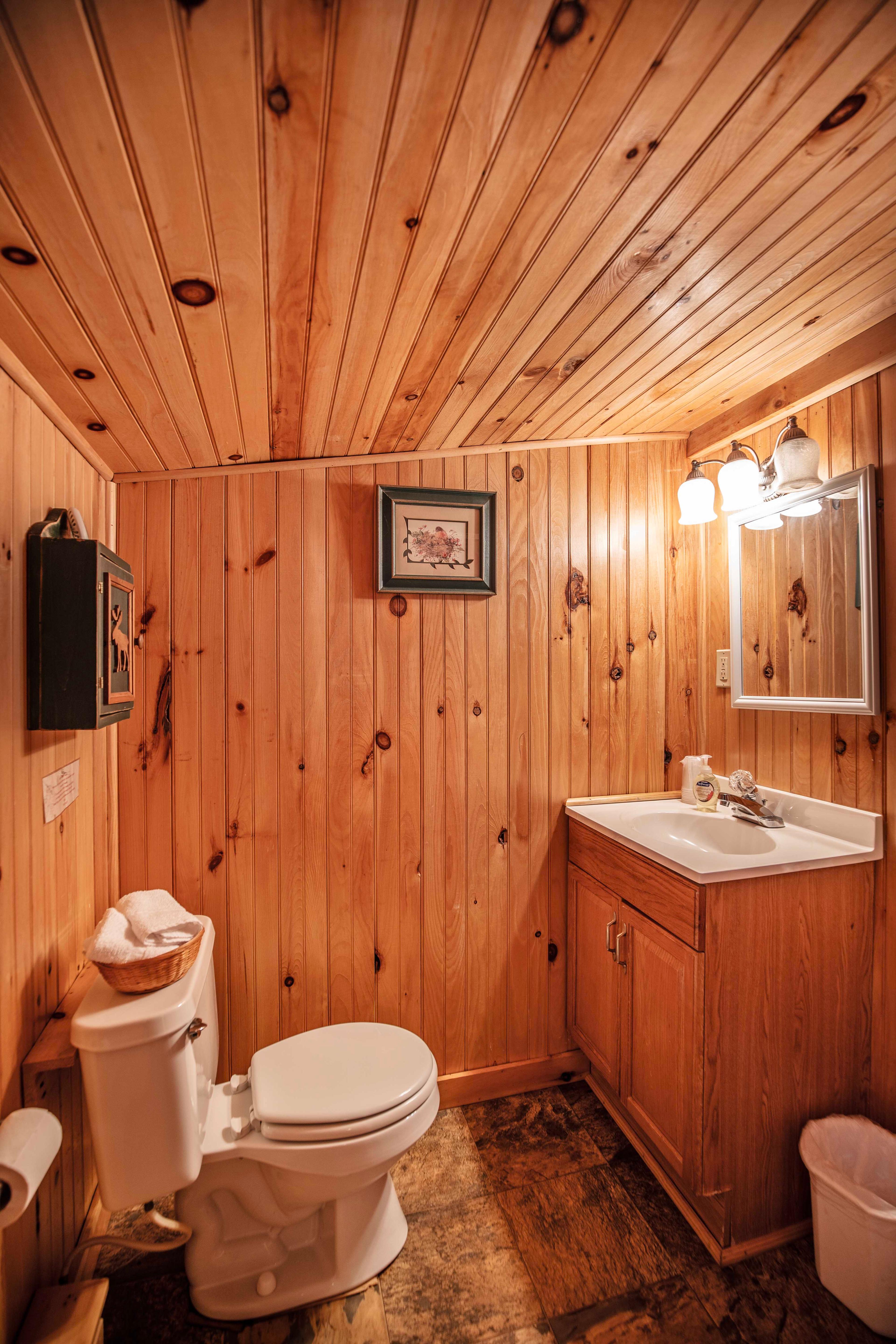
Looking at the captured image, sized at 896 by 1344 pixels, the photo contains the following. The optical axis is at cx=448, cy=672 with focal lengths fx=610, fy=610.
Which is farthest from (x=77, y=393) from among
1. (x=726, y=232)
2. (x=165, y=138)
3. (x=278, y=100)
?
(x=726, y=232)

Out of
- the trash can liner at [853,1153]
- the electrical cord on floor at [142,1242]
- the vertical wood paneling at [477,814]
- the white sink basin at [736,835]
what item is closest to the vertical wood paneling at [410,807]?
the vertical wood paneling at [477,814]

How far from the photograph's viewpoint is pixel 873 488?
4.93 ft

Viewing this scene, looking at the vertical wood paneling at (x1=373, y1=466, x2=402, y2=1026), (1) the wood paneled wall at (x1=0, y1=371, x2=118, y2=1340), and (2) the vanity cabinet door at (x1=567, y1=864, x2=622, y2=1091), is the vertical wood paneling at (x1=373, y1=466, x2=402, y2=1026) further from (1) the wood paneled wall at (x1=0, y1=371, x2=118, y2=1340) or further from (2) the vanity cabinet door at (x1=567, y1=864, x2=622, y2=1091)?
(1) the wood paneled wall at (x1=0, y1=371, x2=118, y2=1340)

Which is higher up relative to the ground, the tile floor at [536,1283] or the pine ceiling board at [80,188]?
the pine ceiling board at [80,188]

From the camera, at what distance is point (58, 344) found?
1.05 meters

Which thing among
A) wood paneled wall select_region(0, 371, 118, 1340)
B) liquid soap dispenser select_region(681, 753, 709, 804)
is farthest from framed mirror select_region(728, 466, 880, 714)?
wood paneled wall select_region(0, 371, 118, 1340)

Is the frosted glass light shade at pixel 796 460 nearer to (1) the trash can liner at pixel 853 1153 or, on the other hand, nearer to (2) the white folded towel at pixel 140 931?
(1) the trash can liner at pixel 853 1153

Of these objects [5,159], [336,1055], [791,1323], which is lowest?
[791,1323]

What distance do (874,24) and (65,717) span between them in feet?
5.14

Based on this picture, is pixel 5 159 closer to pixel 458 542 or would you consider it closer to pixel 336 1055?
pixel 458 542

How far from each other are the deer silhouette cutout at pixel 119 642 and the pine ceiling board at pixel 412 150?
74 cm

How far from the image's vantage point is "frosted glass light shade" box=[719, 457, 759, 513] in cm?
176

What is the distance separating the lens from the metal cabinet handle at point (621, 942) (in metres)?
1.70

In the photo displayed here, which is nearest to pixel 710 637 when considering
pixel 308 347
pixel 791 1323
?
pixel 308 347
